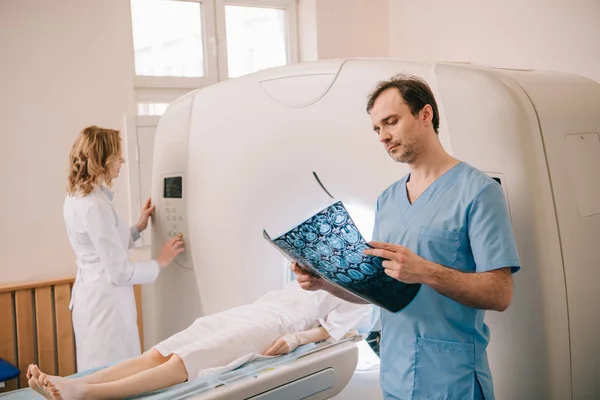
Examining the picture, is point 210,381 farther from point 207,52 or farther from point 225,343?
point 207,52

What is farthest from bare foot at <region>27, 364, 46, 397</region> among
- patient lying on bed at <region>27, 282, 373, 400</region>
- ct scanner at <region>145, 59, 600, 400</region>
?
ct scanner at <region>145, 59, 600, 400</region>

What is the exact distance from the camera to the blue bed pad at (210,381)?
5.17 feet

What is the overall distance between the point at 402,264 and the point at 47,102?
2.35 meters

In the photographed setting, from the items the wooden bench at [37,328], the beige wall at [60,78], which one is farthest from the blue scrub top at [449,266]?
the wooden bench at [37,328]

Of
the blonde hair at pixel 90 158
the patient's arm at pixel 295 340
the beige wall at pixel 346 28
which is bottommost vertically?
the patient's arm at pixel 295 340

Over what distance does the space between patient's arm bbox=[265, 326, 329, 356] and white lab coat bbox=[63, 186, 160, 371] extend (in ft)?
2.44

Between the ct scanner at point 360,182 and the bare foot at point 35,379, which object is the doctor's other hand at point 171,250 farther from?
the bare foot at point 35,379

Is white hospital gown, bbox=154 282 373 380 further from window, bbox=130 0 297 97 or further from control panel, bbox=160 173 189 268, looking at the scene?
window, bbox=130 0 297 97

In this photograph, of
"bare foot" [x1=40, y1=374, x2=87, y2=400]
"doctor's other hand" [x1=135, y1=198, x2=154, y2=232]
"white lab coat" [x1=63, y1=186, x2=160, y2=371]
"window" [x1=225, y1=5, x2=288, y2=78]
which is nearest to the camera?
"bare foot" [x1=40, y1=374, x2=87, y2=400]

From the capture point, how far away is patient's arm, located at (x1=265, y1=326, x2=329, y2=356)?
1830mm

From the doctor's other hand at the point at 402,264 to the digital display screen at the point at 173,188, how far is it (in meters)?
1.33

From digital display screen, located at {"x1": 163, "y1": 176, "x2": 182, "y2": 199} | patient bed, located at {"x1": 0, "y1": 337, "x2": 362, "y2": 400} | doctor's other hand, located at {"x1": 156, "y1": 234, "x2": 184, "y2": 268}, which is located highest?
digital display screen, located at {"x1": 163, "y1": 176, "x2": 182, "y2": 199}

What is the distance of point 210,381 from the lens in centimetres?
163

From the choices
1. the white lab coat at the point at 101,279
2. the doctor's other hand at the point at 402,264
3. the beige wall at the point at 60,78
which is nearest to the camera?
the doctor's other hand at the point at 402,264
